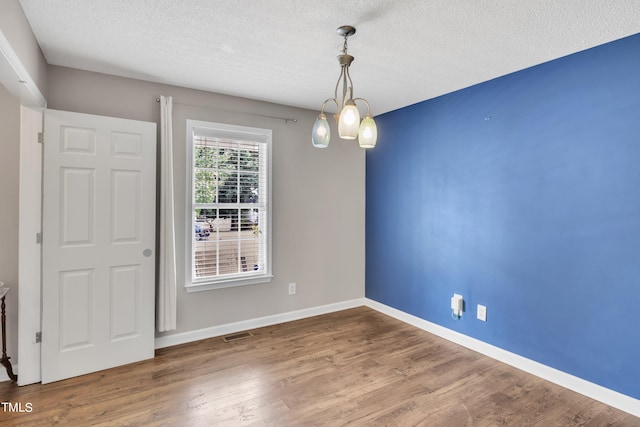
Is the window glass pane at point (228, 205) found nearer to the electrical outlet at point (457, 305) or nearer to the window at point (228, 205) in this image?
the window at point (228, 205)

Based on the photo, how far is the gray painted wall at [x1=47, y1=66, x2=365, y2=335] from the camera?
299 centimetres

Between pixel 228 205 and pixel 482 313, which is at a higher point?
pixel 228 205

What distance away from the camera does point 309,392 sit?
8.11 feet

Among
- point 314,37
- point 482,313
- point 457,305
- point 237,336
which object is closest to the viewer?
point 314,37

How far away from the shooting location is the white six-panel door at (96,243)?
8.50ft

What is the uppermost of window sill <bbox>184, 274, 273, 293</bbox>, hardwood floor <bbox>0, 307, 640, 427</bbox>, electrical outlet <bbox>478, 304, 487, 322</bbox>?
window sill <bbox>184, 274, 273, 293</bbox>

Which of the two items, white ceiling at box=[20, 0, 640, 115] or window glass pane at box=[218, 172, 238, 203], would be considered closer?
white ceiling at box=[20, 0, 640, 115]

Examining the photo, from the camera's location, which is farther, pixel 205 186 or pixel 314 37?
pixel 205 186

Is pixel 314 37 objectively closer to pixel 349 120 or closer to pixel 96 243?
pixel 349 120

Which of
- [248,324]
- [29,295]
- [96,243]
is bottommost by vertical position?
[248,324]

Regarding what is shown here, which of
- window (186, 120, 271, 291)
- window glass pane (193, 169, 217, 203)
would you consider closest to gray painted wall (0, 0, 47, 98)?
window (186, 120, 271, 291)

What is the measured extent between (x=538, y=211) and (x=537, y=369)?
50.9 inches

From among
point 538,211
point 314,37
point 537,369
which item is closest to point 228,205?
point 314,37

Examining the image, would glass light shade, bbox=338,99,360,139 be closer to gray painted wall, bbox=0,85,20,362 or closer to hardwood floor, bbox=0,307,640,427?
hardwood floor, bbox=0,307,640,427
